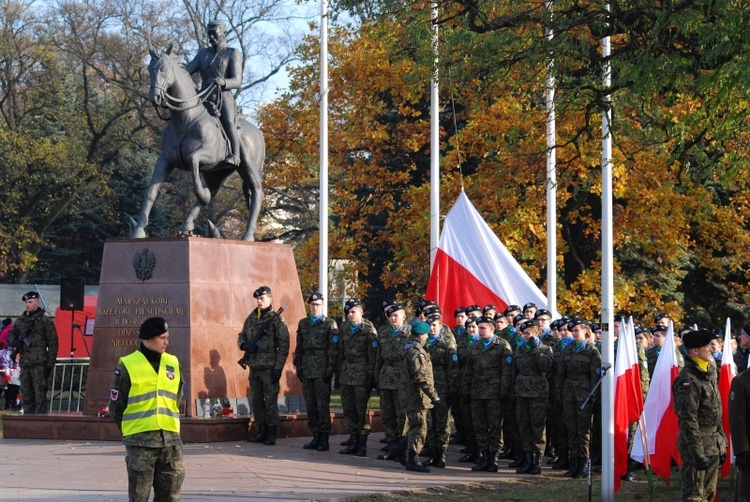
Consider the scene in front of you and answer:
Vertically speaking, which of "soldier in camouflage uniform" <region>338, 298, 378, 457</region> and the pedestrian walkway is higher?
"soldier in camouflage uniform" <region>338, 298, 378, 457</region>

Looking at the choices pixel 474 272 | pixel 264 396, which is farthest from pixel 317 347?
pixel 474 272

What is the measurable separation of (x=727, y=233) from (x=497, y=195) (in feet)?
17.1

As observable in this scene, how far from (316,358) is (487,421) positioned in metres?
2.49

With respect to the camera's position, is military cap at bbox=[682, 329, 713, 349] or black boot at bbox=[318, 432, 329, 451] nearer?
military cap at bbox=[682, 329, 713, 349]

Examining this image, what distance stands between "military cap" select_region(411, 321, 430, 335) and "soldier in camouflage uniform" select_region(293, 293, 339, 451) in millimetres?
1780

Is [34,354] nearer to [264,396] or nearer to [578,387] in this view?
[264,396]

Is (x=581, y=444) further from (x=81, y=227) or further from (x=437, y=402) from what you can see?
(x=81, y=227)

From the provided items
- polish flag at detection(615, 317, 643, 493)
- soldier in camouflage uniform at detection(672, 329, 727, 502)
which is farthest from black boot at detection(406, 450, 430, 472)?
soldier in camouflage uniform at detection(672, 329, 727, 502)

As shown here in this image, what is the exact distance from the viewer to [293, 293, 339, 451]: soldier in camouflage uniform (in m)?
15.2

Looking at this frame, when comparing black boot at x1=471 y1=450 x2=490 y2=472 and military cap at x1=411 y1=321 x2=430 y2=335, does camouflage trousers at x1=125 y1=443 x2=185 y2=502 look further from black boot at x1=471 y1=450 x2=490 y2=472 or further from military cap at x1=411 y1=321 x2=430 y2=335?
black boot at x1=471 y1=450 x2=490 y2=472

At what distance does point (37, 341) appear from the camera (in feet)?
58.4

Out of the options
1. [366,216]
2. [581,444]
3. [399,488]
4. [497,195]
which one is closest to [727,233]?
[497,195]

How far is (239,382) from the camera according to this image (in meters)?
16.3

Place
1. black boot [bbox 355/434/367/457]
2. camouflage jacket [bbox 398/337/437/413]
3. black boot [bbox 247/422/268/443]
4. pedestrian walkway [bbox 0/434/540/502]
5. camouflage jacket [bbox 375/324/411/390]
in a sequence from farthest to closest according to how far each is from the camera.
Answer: black boot [bbox 247/422/268/443], black boot [bbox 355/434/367/457], camouflage jacket [bbox 375/324/411/390], camouflage jacket [bbox 398/337/437/413], pedestrian walkway [bbox 0/434/540/502]
